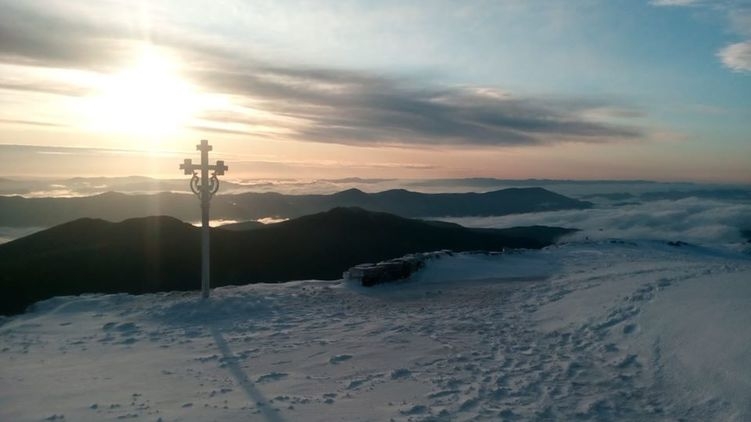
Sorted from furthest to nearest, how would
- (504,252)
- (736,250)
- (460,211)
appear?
1. (460,211)
2. (736,250)
3. (504,252)

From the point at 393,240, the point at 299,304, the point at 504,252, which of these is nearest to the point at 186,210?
the point at 393,240

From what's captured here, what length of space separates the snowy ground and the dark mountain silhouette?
1226 cm

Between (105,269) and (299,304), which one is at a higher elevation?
(299,304)

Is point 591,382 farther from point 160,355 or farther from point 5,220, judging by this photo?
point 5,220

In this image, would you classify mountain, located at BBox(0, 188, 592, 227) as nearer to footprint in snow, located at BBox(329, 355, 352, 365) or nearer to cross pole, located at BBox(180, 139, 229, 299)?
cross pole, located at BBox(180, 139, 229, 299)

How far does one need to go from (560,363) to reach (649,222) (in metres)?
71.1

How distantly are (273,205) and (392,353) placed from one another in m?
73.2

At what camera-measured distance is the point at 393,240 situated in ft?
154

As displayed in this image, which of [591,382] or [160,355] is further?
[160,355]

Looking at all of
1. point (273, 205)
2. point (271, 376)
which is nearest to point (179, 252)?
point (271, 376)

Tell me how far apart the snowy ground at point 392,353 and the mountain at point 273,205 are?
15.2 m

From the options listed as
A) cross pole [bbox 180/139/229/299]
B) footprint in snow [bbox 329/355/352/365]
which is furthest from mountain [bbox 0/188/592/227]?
footprint in snow [bbox 329/355/352/365]

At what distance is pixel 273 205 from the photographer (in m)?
81.5

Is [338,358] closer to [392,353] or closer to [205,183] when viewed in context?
[392,353]
